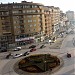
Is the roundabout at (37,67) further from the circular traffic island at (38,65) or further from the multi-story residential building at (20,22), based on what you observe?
the multi-story residential building at (20,22)

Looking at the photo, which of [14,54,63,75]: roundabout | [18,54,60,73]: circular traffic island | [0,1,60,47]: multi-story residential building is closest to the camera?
[14,54,63,75]: roundabout

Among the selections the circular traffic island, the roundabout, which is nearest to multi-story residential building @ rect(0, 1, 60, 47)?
the circular traffic island

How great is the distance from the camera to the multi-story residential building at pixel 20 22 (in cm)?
7827

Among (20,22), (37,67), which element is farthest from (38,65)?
(20,22)

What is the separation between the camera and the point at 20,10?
3201 inches

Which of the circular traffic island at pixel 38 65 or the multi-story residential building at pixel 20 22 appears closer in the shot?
the circular traffic island at pixel 38 65

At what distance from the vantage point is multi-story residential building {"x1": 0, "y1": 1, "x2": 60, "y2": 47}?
78269 mm

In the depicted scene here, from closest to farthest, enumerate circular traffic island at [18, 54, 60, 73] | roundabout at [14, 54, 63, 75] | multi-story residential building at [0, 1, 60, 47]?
roundabout at [14, 54, 63, 75] → circular traffic island at [18, 54, 60, 73] → multi-story residential building at [0, 1, 60, 47]

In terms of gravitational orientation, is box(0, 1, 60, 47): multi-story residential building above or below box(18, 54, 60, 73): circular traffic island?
above

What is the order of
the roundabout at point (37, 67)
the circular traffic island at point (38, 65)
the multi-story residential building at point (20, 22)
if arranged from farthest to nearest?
the multi-story residential building at point (20, 22) < the circular traffic island at point (38, 65) < the roundabout at point (37, 67)

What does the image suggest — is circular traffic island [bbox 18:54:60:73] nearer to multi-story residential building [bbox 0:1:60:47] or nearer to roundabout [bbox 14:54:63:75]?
roundabout [bbox 14:54:63:75]

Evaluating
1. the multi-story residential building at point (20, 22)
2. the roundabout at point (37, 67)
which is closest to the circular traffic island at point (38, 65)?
the roundabout at point (37, 67)

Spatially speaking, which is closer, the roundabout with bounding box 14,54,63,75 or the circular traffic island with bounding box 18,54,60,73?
the roundabout with bounding box 14,54,63,75

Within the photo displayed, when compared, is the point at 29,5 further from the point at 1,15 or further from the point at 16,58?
the point at 16,58
